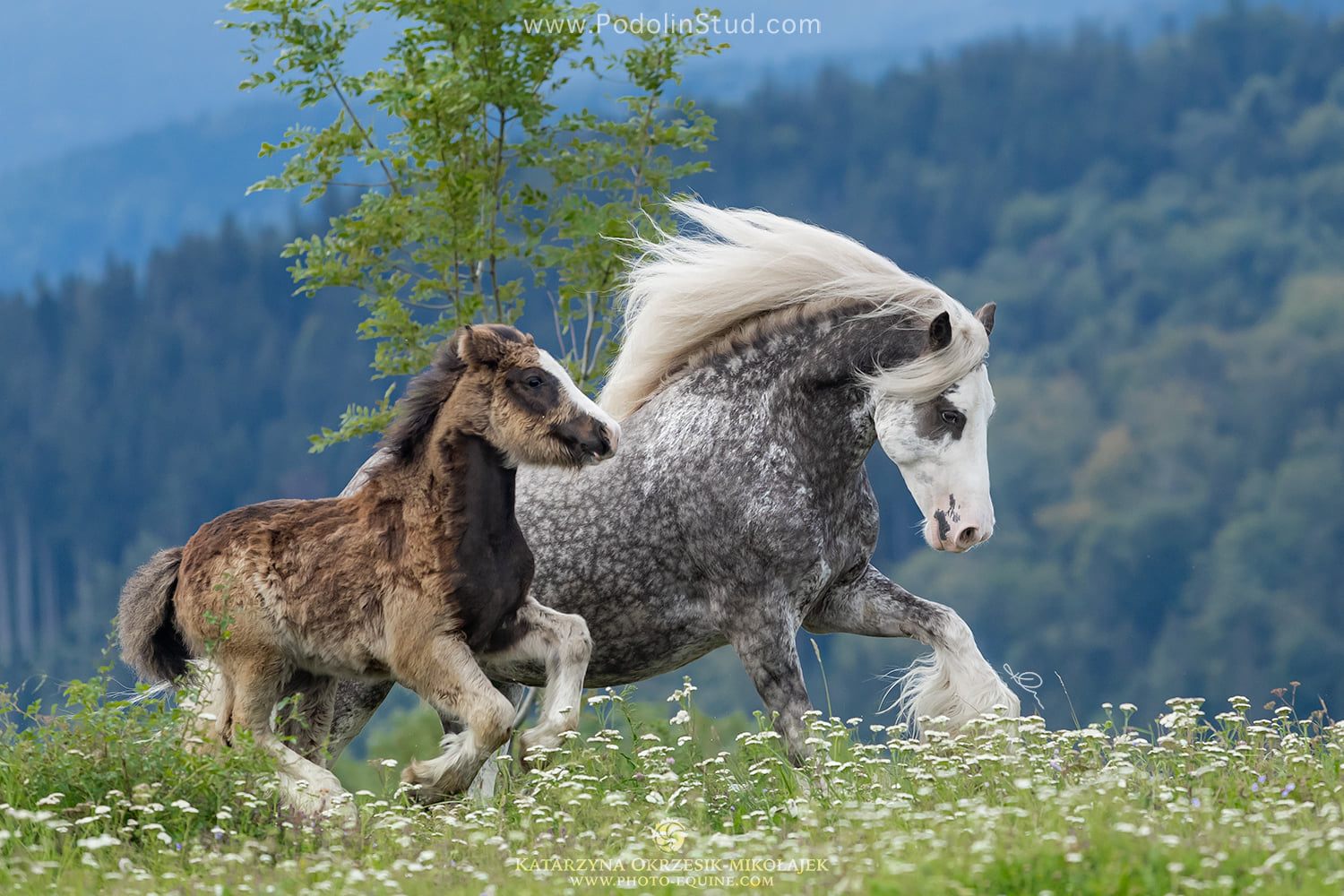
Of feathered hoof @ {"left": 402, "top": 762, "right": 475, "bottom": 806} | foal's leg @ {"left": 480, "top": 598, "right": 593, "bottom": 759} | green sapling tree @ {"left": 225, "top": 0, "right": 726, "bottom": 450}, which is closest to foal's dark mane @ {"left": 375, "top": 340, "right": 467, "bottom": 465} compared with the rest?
foal's leg @ {"left": 480, "top": 598, "right": 593, "bottom": 759}

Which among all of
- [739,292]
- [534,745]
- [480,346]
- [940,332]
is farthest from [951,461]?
[534,745]

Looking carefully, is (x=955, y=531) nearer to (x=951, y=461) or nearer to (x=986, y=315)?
(x=951, y=461)

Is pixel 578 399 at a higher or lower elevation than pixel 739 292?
lower

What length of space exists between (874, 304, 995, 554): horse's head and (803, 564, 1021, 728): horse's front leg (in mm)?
380

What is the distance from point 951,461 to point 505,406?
204 centimetres

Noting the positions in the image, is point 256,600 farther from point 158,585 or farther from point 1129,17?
point 1129,17

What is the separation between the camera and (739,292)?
25.2 feet

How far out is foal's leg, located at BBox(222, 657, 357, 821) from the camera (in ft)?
20.2

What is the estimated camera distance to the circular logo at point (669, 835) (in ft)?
17.8

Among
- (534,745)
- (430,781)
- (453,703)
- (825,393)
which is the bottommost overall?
(430,781)

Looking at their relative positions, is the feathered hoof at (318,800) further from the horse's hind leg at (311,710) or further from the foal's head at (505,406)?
the foal's head at (505,406)

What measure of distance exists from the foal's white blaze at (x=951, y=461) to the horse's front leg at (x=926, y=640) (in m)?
0.38

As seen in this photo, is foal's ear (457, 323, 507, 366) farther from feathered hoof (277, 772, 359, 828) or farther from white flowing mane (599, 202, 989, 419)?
feathered hoof (277, 772, 359, 828)

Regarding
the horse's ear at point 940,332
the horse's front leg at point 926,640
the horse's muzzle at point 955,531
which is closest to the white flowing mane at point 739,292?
the horse's ear at point 940,332
